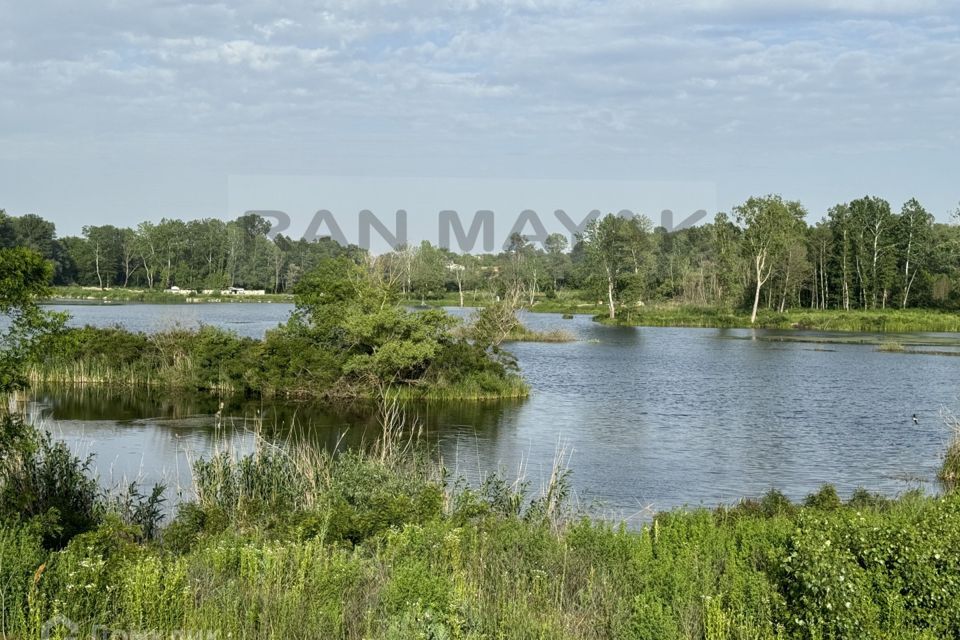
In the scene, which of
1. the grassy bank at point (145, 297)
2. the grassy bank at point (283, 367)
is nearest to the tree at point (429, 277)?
the grassy bank at point (145, 297)

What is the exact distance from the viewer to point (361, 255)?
113 feet

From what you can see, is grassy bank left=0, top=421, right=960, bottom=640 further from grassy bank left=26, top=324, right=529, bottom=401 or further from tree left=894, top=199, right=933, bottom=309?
tree left=894, top=199, right=933, bottom=309

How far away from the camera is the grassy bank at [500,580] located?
6.86 m

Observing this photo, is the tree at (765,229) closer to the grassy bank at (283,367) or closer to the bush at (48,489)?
the grassy bank at (283,367)

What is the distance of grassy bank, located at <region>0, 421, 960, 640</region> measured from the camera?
270 inches

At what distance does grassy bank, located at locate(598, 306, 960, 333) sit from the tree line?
235 cm

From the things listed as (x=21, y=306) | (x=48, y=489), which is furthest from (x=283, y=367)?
(x=21, y=306)

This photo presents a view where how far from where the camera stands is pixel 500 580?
8.45 metres

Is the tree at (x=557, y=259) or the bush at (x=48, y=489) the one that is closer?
the bush at (x=48, y=489)

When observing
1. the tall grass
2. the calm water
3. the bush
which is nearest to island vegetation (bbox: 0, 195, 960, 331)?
the calm water

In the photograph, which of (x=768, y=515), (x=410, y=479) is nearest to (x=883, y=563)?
(x=768, y=515)

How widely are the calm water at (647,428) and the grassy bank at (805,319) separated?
1227 inches

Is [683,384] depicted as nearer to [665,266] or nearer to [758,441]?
[758,441]

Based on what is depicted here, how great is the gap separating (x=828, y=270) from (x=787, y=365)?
4633 cm
